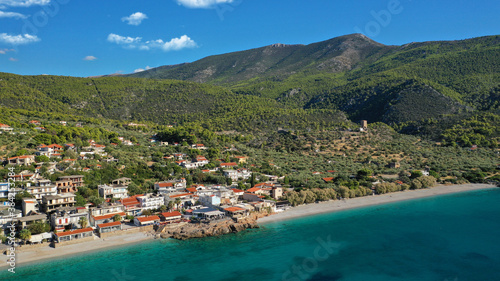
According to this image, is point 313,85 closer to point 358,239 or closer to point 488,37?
point 488,37

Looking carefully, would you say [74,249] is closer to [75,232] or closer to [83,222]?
[75,232]

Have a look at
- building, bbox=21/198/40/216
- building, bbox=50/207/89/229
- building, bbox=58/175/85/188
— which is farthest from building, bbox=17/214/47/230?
building, bbox=58/175/85/188

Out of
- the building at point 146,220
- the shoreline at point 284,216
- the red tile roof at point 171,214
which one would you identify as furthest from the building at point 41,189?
the red tile roof at point 171,214

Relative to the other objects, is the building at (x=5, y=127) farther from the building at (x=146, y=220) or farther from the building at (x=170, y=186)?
the building at (x=146, y=220)

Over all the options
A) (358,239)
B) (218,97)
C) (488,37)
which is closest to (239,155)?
(358,239)

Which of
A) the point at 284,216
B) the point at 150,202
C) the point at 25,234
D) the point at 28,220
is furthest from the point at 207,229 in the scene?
the point at 28,220

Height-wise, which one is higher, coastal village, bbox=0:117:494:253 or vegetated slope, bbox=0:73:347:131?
vegetated slope, bbox=0:73:347:131

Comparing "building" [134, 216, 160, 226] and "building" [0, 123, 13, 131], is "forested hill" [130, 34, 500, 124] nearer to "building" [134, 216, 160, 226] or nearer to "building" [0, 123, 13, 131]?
"building" [134, 216, 160, 226]
